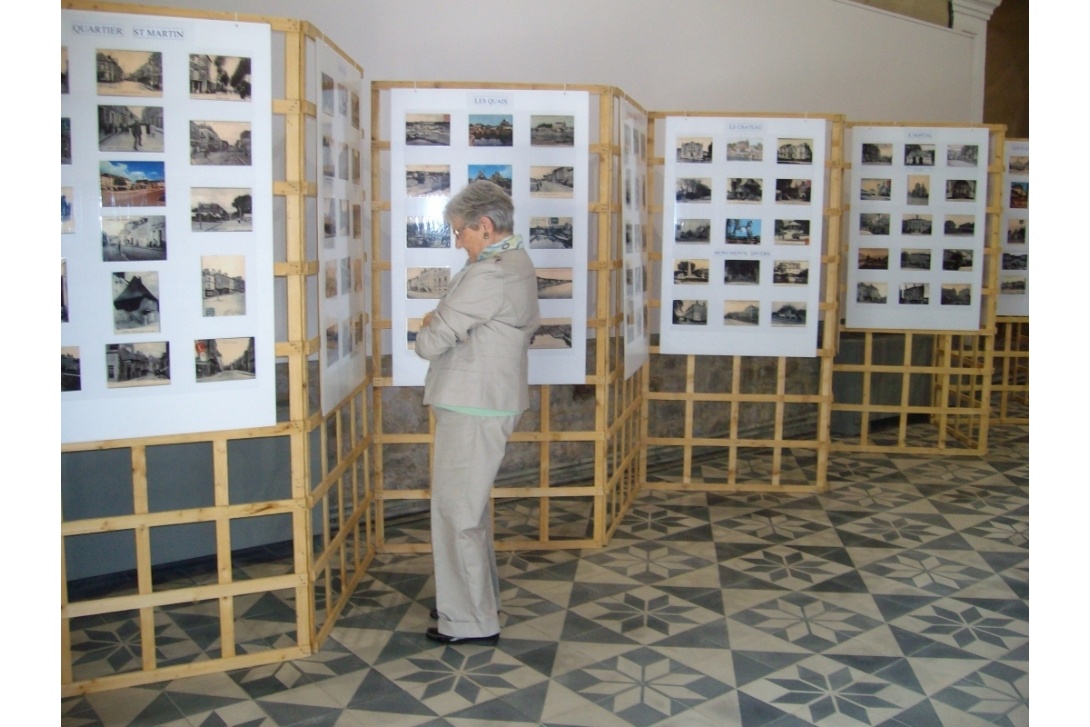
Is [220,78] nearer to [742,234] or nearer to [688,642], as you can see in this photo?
[688,642]

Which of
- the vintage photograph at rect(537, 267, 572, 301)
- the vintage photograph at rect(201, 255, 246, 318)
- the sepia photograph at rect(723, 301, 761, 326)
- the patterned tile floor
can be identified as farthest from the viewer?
the sepia photograph at rect(723, 301, 761, 326)

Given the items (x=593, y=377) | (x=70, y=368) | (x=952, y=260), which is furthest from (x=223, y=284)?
(x=952, y=260)

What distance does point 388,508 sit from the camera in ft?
21.1

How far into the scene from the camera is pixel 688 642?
4.63m

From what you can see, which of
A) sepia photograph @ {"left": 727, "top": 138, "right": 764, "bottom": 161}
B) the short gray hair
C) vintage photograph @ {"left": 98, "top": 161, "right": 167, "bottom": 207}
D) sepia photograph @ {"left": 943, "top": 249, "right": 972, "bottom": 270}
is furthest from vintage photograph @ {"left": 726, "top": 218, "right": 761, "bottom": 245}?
vintage photograph @ {"left": 98, "top": 161, "right": 167, "bottom": 207}

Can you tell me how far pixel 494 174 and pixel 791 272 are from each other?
7.94 ft

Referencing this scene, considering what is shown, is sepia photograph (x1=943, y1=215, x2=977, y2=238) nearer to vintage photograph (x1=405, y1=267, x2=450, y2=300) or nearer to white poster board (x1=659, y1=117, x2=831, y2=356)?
white poster board (x1=659, y1=117, x2=831, y2=356)

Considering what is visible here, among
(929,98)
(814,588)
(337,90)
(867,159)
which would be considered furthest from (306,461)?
(929,98)

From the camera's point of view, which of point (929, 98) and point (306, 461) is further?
point (929, 98)

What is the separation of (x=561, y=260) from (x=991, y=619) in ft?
9.17

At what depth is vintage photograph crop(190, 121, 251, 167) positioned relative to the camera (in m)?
3.79

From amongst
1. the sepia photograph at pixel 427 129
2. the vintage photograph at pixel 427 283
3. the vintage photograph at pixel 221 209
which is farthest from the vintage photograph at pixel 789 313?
the vintage photograph at pixel 221 209

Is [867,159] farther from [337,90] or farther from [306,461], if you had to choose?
[306,461]

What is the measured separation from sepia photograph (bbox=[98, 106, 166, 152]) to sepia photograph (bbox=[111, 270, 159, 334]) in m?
0.45
